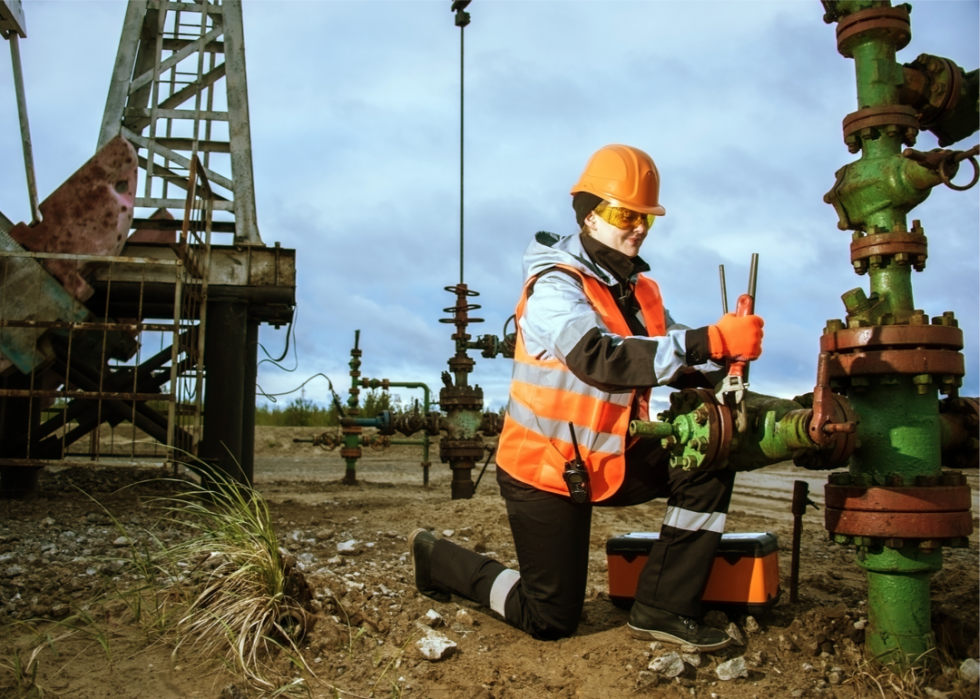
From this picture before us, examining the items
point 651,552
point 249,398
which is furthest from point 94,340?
point 651,552

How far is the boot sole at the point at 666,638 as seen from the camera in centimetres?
280

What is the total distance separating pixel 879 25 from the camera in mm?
2824

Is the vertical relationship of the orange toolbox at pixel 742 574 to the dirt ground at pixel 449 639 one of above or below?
above

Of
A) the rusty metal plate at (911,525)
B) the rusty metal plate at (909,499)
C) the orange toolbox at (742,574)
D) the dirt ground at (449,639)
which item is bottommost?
the dirt ground at (449,639)

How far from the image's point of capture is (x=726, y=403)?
269 centimetres

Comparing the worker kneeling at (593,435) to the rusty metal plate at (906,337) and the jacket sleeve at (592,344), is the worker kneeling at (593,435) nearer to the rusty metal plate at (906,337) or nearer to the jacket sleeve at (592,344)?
the jacket sleeve at (592,344)

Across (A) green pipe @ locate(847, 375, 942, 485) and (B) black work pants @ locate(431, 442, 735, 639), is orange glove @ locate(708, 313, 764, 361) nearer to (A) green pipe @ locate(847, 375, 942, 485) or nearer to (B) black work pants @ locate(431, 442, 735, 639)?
(A) green pipe @ locate(847, 375, 942, 485)

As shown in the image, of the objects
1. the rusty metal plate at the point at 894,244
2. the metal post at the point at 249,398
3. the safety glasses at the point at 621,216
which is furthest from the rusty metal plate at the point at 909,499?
the metal post at the point at 249,398

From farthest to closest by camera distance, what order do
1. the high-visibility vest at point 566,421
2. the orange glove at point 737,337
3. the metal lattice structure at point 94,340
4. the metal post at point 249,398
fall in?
the metal post at point 249,398 → the metal lattice structure at point 94,340 → the high-visibility vest at point 566,421 → the orange glove at point 737,337

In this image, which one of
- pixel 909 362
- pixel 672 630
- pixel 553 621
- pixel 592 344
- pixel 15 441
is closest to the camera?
pixel 909 362

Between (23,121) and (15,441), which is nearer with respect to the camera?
(15,441)

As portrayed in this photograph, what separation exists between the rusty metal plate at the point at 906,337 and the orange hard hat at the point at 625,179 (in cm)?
81

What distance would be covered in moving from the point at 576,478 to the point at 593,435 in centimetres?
17

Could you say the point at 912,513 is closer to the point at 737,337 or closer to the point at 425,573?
the point at 737,337
